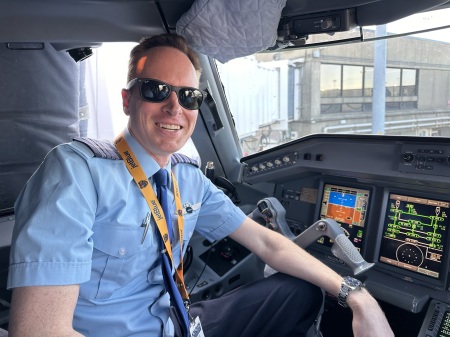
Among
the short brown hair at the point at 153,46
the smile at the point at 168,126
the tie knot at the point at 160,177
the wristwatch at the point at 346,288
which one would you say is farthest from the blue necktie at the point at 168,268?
Answer: the wristwatch at the point at 346,288

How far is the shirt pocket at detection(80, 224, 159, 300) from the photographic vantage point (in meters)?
1.24

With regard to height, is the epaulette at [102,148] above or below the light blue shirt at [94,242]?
above

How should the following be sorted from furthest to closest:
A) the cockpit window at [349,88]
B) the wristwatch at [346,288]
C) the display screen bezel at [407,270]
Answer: the cockpit window at [349,88]
the display screen bezel at [407,270]
the wristwatch at [346,288]

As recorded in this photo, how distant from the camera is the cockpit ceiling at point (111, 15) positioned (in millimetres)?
1346

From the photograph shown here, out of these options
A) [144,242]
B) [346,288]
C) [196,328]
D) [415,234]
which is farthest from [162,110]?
[415,234]

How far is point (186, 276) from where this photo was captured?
250 cm

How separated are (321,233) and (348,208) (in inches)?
16.8

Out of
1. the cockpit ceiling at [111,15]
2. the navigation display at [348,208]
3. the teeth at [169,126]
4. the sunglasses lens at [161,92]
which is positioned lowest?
the navigation display at [348,208]

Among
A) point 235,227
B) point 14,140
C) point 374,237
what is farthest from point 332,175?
point 14,140

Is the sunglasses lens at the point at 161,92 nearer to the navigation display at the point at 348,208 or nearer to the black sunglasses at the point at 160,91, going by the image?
the black sunglasses at the point at 160,91

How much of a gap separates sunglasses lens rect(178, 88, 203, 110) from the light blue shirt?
223mm

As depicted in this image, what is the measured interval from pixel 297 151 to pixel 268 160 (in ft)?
0.76

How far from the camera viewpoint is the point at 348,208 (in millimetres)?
2295

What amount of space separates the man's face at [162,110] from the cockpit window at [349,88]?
89 cm
